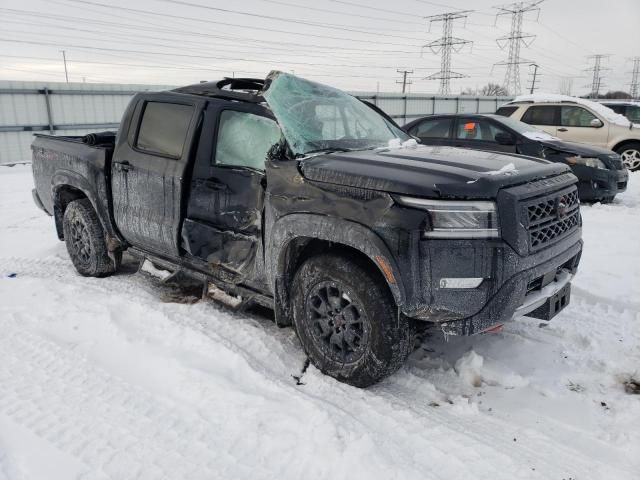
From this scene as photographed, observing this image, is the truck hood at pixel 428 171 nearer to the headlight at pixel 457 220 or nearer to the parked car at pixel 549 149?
the headlight at pixel 457 220

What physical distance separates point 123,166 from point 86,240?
3.27 feet

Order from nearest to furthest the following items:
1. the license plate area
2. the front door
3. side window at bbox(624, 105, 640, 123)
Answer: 1. the license plate area
2. the front door
3. side window at bbox(624, 105, 640, 123)

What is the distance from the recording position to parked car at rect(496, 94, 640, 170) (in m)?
10.9

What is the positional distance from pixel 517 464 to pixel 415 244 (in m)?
1.15

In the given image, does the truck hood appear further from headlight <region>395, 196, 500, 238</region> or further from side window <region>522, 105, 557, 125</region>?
side window <region>522, 105, 557, 125</region>

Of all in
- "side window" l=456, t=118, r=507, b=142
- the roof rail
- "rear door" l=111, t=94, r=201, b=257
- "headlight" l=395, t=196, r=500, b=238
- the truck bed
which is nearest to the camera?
"headlight" l=395, t=196, r=500, b=238

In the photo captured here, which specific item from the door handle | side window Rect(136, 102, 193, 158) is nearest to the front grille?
side window Rect(136, 102, 193, 158)

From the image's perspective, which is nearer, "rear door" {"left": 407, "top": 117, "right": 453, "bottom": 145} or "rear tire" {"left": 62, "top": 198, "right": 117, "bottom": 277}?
"rear tire" {"left": 62, "top": 198, "right": 117, "bottom": 277}

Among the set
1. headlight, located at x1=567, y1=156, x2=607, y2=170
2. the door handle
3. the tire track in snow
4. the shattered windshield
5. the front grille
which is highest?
the shattered windshield

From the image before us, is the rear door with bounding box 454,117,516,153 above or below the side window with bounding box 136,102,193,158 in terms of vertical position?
below

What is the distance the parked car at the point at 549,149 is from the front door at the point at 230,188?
5.72 metres

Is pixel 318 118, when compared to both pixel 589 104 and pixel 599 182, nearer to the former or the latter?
pixel 599 182

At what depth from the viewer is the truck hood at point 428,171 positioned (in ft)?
8.82

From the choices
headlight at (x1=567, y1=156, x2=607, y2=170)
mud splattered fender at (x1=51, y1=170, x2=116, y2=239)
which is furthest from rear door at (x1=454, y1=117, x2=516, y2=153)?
mud splattered fender at (x1=51, y1=170, x2=116, y2=239)
